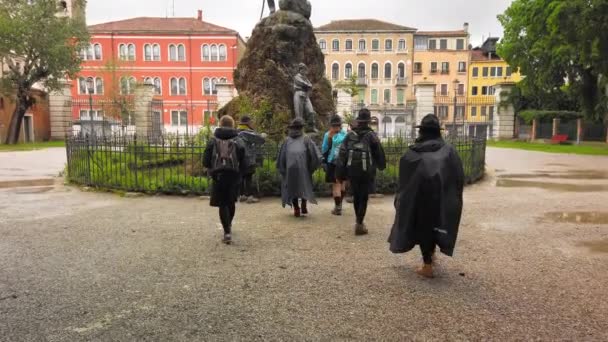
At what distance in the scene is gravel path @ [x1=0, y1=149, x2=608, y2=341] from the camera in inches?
144

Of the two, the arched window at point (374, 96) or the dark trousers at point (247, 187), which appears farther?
the arched window at point (374, 96)

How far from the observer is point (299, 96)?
39.8 ft

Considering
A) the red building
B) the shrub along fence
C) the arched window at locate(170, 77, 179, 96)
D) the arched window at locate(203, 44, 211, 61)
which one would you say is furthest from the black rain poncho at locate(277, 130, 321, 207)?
the arched window at locate(170, 77, 179, 96)

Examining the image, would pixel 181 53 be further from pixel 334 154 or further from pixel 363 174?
pixel 363 174

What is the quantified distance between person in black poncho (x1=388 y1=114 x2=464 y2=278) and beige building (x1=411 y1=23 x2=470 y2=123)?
2722 inches

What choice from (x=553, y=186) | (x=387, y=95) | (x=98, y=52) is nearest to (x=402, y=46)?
(x=387, y=95)

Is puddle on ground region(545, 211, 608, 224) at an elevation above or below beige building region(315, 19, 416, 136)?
below

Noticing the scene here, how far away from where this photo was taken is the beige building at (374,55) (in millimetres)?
68188

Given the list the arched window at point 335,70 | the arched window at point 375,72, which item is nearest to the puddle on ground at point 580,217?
the arched window at point 335,70

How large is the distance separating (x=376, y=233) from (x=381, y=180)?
362 cm

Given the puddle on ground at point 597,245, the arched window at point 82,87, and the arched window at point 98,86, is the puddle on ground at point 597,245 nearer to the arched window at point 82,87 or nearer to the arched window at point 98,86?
the arched window at point 98,86

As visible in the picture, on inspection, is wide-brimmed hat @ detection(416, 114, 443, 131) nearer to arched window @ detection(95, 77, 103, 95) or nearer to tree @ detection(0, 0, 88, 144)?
tree @ detection(0, 0, 88, 144)

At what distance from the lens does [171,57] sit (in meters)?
60.2

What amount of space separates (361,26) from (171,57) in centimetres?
2927
